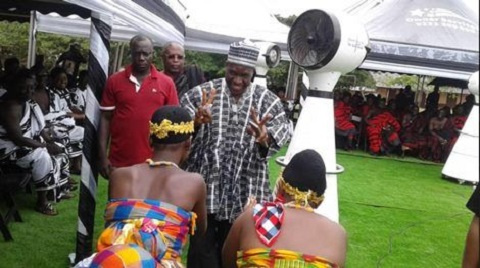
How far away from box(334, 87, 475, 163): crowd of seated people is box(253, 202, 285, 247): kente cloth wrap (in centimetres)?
890

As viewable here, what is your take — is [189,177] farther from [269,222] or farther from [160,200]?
[269,222]

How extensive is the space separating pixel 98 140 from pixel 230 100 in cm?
108

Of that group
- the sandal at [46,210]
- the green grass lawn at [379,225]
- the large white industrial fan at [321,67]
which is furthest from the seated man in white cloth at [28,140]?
the large white industrial fan at [321,67]

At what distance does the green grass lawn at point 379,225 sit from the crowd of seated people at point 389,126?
144 centimetres

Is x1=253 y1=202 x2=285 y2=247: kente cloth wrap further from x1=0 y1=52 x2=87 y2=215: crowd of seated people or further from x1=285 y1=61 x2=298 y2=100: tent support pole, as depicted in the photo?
x1=285 y1=61 x2=298 y2=100: tent support pole

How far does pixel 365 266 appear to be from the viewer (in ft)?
15.3

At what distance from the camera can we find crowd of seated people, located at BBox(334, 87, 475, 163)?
10.9 m

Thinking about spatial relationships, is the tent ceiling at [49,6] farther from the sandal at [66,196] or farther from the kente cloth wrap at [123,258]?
the kente cloth wrap at [123,258]

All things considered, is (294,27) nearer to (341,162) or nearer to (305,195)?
(305,195)

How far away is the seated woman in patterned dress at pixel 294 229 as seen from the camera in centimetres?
197

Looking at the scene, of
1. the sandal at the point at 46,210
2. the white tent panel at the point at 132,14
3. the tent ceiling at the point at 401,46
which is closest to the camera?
the white tent panel at the point at 132,14

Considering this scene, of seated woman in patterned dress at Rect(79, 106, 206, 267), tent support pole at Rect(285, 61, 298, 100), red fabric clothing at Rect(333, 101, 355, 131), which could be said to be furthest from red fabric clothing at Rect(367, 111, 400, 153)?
seated woman in patterned dress at Rect(79, 106, 206, 267)

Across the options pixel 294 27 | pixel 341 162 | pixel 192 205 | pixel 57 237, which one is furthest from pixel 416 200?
pixel 192 205

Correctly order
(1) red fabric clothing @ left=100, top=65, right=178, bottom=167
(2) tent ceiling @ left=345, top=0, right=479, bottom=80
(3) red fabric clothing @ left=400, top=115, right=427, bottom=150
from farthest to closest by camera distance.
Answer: (3) red fabric clothing @ left=400, top=115, right=427, bottom=150 → (2) tent ceiling @ left=345, top=0, right=479, bottom=80 → (1) red fabric clothing @ left=100, top=65, right=178, bottom=167
